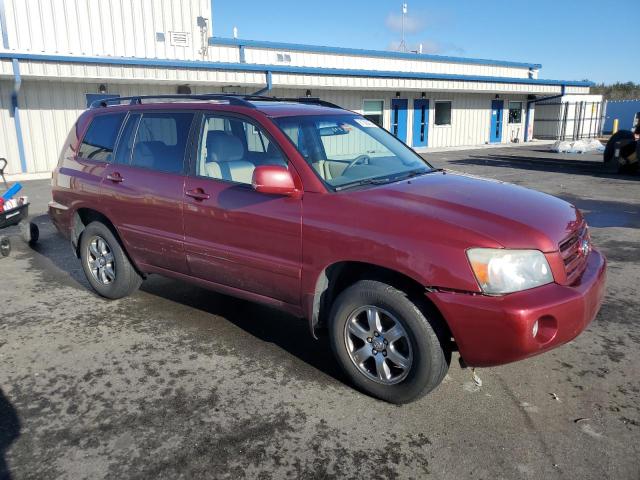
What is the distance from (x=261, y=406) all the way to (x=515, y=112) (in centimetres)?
3286

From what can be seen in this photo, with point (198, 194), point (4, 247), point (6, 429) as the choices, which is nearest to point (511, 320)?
point (198, 194)

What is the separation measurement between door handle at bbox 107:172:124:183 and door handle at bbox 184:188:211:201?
971mm

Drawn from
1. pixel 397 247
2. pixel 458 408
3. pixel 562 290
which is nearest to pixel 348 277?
pixel 397 247

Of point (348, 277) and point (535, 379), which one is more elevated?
point (348, 277)

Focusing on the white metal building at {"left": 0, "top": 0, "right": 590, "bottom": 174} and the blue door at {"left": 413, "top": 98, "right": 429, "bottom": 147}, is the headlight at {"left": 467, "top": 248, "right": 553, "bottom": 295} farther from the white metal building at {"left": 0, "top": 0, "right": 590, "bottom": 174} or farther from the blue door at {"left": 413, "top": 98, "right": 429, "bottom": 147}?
the blue door at {"left": 413, "top": 98, "right": 429, "bottom": 147}

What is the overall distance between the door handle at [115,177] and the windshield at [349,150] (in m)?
1.71

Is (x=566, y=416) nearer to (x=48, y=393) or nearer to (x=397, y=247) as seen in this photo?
(x=397, y=247)

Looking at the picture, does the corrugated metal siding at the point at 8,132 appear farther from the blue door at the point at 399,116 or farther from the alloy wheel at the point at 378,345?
the blue door at the point at 399,116

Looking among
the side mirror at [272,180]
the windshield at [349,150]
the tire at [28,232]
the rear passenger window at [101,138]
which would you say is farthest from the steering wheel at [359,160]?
the tire at [28,232]

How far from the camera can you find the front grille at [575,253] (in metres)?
3.11

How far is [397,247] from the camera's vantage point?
3.01 meters

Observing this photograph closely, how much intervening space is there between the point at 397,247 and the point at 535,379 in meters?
1.51

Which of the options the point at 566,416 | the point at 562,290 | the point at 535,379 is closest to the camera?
the point at 562,290

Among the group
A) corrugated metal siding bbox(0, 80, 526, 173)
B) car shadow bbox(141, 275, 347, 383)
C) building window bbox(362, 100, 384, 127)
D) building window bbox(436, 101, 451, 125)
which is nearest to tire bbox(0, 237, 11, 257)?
car shadow bbox(141, 275, 347, 383)
